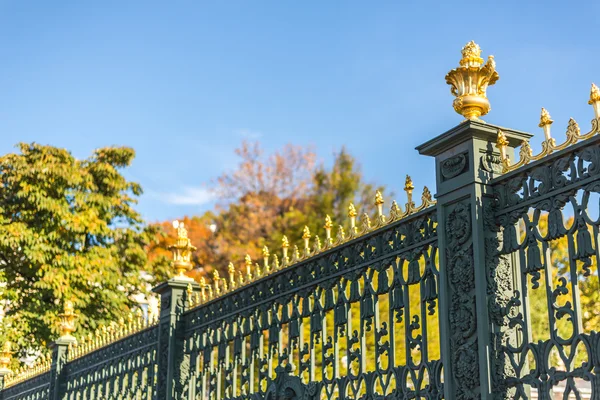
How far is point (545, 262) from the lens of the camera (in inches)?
149

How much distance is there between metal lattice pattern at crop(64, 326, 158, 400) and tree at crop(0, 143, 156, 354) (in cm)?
799

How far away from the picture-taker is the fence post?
4.00m

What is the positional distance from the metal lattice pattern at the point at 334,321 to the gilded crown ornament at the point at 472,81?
2.16ft

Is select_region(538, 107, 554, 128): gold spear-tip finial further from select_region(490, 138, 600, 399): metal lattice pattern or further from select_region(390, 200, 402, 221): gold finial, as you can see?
select_region(390, 200, 402, 221): gold finial

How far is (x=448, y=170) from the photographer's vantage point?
14.6ft

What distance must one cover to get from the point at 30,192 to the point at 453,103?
15.7 m

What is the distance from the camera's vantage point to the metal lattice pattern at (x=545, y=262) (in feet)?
11.8

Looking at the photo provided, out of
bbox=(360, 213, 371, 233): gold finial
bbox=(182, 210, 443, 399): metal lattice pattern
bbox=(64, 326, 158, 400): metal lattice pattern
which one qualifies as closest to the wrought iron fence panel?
bbox=(64, 326, 158, 400): metal lattice pattern

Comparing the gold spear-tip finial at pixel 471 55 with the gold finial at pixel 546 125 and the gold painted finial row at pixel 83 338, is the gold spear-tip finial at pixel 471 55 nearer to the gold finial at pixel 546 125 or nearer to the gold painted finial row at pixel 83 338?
the gold finial at pixel 546 125

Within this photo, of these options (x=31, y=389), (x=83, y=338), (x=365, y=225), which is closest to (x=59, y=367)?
(x=83, y=338)

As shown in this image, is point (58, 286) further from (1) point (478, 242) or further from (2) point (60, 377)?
(1) point (478, 242)

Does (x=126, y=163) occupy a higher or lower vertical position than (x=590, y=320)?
higher

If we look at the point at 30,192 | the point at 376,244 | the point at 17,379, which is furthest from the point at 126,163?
the point at 376,244

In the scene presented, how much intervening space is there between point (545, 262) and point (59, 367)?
8.51m
